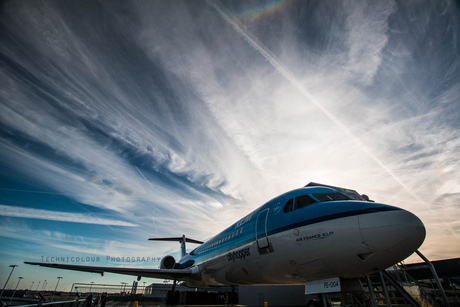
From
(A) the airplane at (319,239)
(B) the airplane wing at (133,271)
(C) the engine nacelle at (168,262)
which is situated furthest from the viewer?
(C) the engine nacelle at (168,262)

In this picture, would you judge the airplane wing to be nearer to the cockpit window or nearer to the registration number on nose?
the registration number on nose

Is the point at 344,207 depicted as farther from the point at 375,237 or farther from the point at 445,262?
the point at 445,262

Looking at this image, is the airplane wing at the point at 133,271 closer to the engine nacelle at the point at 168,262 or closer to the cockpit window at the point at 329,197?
the engine nacelle at the point at 168,262

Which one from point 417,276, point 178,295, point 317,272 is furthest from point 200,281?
point 417,276

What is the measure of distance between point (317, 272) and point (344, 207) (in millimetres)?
1923

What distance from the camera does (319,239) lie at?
5.25m

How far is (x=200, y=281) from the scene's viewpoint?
12.8m

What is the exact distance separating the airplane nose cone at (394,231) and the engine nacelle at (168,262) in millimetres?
16419

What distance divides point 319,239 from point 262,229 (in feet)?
7.98

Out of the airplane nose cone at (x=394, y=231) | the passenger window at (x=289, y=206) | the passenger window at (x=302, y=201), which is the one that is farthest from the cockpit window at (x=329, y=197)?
the airplane nose cone at (x=394, y=231)

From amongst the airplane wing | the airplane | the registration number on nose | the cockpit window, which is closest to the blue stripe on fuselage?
the airplane

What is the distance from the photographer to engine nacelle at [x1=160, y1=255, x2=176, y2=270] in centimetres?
1684

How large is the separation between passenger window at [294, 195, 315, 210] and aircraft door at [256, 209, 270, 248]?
1.40 m

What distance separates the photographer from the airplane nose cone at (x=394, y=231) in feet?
14.2
